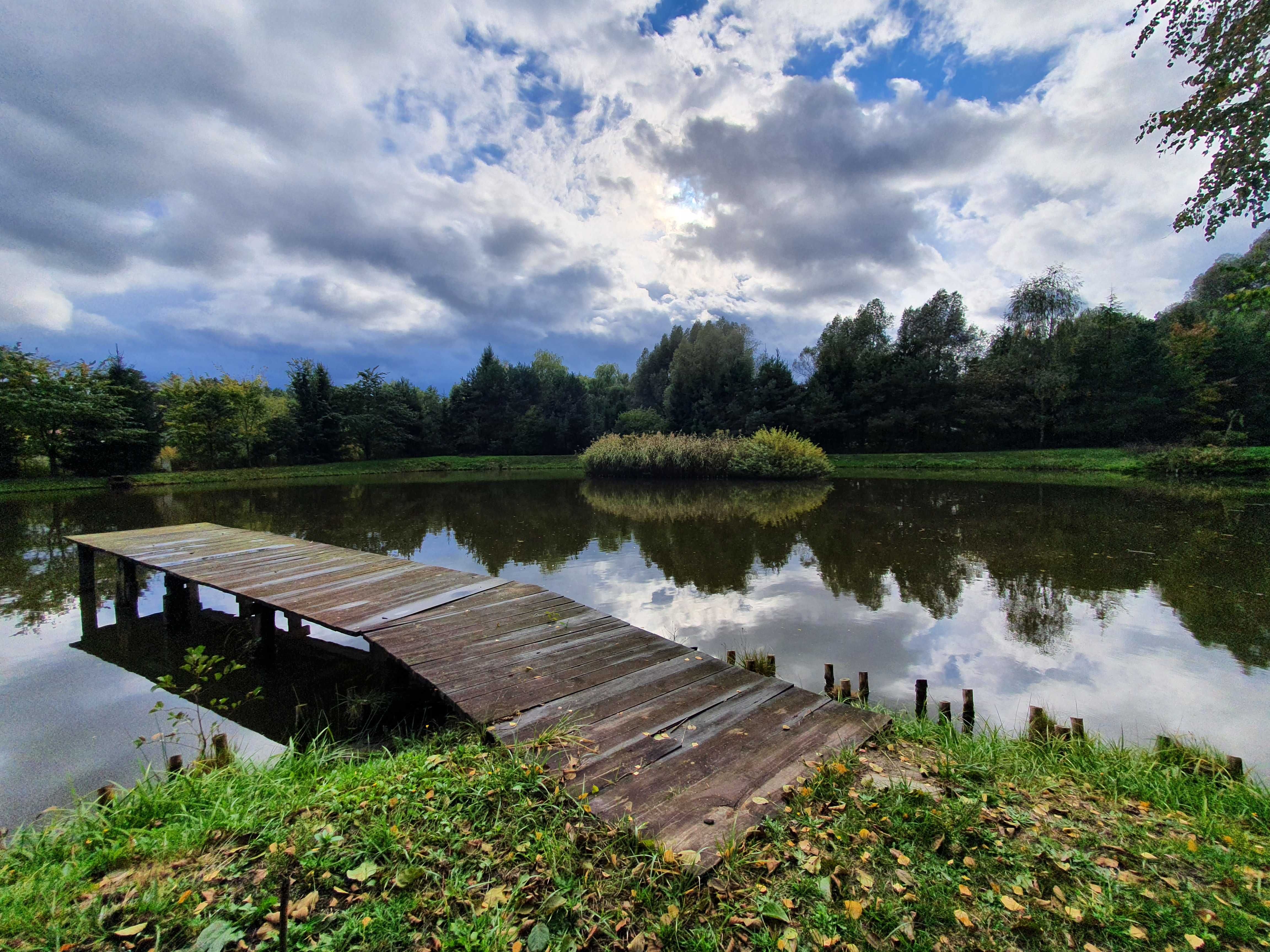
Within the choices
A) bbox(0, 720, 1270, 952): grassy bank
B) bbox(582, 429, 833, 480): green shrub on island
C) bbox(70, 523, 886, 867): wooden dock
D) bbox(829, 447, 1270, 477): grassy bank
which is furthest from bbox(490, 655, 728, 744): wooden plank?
bbox(829, 447, 1270, 477): grassy bank

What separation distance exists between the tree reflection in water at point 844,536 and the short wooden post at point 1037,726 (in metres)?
1.99

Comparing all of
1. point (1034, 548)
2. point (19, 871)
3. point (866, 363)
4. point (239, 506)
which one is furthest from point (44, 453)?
point (866, 363)

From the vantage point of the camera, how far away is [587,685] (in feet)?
10.3

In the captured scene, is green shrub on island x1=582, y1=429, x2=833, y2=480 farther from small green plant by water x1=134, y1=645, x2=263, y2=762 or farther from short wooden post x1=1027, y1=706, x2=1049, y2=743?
short wooden post x1=1027, y1=706, x2=1049, y2=743

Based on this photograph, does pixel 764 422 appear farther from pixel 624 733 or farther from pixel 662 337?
pixel 624 733

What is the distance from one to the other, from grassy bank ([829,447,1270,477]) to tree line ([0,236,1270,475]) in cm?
229

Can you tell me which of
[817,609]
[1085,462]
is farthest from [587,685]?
[1085,462]

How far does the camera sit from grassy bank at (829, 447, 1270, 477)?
18641mm

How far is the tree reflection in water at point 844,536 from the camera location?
5727 millimetres

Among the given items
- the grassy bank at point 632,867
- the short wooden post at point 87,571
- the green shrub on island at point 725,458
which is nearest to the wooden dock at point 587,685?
the grassy bank at point 632,867

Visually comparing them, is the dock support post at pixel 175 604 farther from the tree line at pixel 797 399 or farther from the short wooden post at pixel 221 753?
the tree line at pixel 797 399

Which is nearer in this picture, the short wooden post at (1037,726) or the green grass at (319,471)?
the short wooden post at (1037,726)

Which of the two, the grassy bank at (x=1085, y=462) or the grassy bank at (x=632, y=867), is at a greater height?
the grassy bank at (x=1085, y=462)

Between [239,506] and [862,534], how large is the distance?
1618 cm
